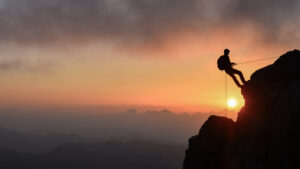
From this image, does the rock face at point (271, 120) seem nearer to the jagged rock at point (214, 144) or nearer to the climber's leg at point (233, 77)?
the climber's leg at point (233, 77)

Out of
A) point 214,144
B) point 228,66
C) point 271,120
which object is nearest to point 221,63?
point 228,66

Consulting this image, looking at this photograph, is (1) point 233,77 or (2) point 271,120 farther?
(1) point 233,77

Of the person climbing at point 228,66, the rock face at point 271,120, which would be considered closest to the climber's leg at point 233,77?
the person climbing at point 228,66

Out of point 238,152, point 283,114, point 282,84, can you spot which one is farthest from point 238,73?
point 283,114

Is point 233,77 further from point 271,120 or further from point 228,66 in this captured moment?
point 271,120

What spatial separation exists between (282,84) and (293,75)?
137 cm

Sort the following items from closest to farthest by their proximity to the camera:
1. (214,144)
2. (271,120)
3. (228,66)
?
(271,120) → (228,66) → (214,144)

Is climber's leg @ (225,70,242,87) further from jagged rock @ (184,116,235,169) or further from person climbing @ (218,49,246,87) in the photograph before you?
jagged rock @ (184,116,235,169)

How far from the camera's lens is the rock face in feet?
72.9

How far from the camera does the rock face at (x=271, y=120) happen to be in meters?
22.2

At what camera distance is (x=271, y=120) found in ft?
87.7

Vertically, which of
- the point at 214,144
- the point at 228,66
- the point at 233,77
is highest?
the point at 228,66

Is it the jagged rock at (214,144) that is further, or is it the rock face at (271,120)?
the jagged rock at (214,144)

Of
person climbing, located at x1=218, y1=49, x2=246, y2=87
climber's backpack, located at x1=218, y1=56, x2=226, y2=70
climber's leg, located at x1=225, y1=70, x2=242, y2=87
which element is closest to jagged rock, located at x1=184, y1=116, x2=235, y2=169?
climber's leg, located at x1=225, y1=70, x2=242, y2=87
